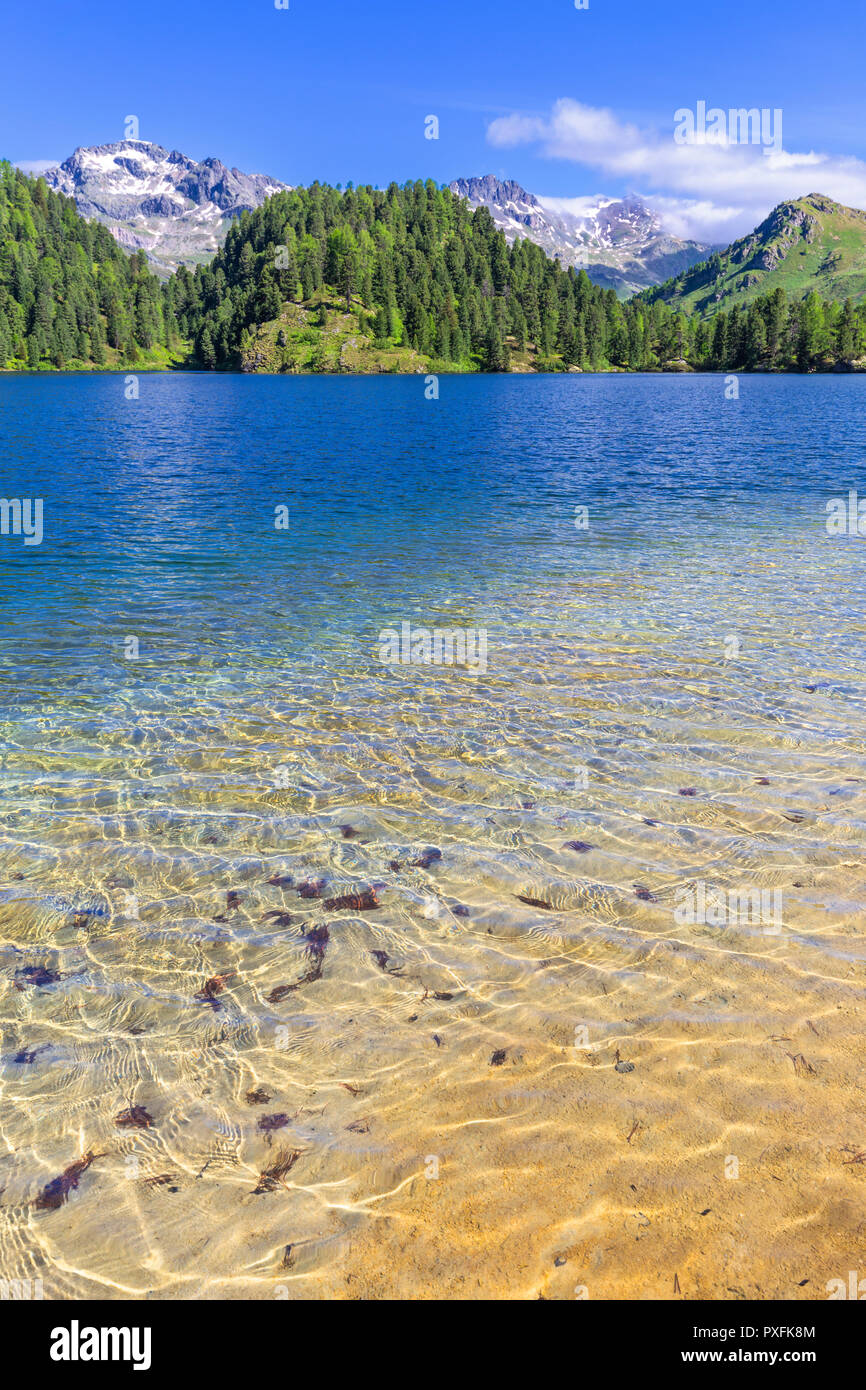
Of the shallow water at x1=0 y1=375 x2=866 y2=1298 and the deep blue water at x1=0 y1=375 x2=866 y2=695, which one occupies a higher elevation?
the deep blue water at x1=0 y1=375 x2=866 y2=695

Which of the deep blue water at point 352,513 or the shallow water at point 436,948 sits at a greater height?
the deep blue water at point 352,513

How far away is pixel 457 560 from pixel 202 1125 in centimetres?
2473

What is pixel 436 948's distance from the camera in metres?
8.17

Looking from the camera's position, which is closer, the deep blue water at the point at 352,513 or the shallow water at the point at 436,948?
the shallow water at the point at 436,948

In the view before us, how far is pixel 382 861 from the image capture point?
32.5 feet

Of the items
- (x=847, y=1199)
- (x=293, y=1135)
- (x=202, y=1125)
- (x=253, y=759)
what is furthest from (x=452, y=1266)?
(x=253, y=759)

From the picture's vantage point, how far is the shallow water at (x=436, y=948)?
16.9 feet

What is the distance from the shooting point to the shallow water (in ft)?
16.9

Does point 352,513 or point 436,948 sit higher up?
point 352,513

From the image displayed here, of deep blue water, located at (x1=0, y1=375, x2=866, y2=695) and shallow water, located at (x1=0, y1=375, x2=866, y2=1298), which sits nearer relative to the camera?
shallow water, located at (x1=0, y1=375, x2=866, y2=1298)

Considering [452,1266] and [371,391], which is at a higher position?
[371,391]

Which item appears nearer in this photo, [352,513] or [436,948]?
[436,948]
